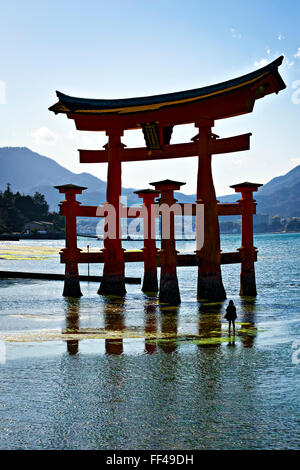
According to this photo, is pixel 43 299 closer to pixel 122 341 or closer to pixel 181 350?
pixel 122 341

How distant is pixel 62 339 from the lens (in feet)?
48.7

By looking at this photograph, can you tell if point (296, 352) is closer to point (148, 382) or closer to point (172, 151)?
point (148, 382)

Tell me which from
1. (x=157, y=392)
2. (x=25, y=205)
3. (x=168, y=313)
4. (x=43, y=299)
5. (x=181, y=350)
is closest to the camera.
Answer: (x=157, y=392)

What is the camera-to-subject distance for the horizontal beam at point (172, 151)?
2059 centimetres

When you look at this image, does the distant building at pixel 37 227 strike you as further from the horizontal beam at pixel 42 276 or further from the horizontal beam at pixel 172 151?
the horizontal beam at pixel 172 151

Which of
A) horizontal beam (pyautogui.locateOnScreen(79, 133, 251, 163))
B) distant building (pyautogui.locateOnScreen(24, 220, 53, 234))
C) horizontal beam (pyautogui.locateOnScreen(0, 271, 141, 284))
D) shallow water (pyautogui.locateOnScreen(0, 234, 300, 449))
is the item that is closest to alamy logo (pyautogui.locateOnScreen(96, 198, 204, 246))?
horizontal beam (pyautogui.locateOnScreen(79, 133, 251, 163))

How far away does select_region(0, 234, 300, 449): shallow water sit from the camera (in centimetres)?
789

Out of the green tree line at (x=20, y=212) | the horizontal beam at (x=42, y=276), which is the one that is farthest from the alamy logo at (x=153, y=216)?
the green tree line at (x=20, y=212)

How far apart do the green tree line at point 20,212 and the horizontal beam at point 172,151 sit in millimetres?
101151

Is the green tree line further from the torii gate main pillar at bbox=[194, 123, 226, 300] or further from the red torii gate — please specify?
the torii gate main pillar at bbox=[194, 123, 226, 300]

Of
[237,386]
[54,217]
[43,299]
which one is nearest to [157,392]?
[237,386]

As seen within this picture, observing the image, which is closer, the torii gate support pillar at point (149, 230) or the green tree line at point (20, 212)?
the torii gate support pillar at point (149, 230)

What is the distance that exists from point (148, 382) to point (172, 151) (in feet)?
44.8

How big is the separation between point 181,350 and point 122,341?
6.92 feet
